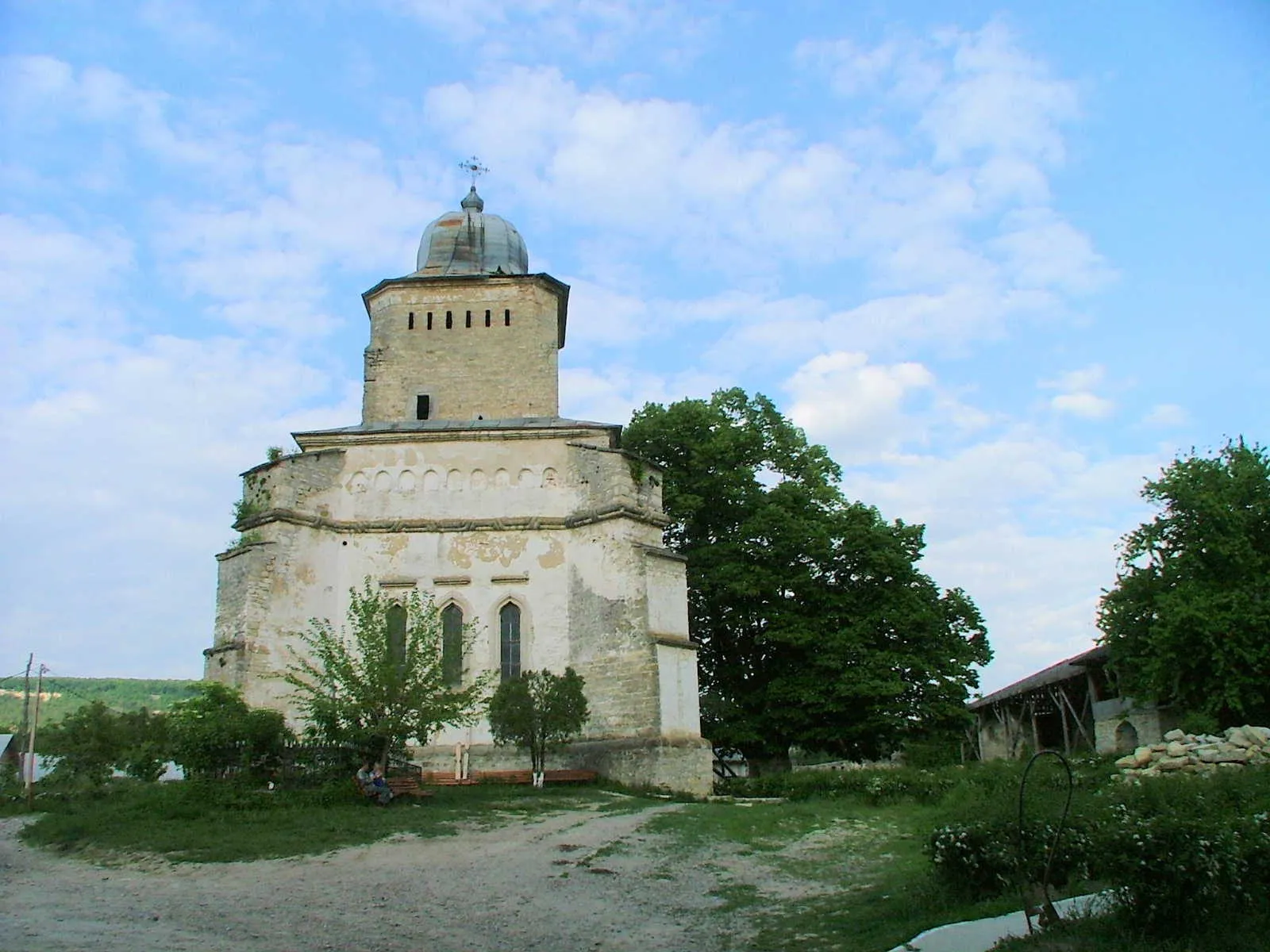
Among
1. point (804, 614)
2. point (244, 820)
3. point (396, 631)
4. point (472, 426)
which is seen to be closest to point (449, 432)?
point (472, 426)

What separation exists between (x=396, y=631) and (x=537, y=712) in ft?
12.9

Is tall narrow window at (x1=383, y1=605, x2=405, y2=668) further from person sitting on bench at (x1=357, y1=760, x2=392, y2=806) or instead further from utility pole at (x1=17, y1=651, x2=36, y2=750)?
utility pole at (x1=17, y1=651, x2=36, y2=750)

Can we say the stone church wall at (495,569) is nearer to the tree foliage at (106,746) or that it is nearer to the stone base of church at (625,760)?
the stone base of church at (625,760)

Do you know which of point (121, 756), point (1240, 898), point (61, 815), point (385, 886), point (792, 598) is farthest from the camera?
point (792, 598)

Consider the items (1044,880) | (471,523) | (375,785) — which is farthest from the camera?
(471,523)

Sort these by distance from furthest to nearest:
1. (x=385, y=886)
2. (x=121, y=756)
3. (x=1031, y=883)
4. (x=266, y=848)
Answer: (x=121, y=756) < (x=266, y=848) < (x=385, y=886) < (x=1031, y=883)

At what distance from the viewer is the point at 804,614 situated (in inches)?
1166

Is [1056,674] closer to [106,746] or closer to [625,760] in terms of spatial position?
[625,760]

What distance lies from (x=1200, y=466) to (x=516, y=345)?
20396 millimetres

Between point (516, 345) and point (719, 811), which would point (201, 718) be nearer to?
point (719, 811)

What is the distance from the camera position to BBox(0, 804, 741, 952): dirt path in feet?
29.5

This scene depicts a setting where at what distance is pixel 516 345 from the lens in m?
30.9

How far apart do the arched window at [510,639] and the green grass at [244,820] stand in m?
6.90

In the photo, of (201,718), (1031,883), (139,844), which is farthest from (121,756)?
(1031,883)
